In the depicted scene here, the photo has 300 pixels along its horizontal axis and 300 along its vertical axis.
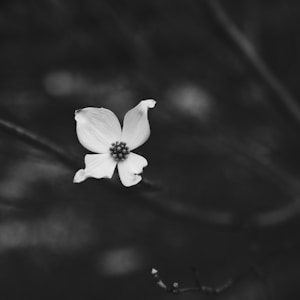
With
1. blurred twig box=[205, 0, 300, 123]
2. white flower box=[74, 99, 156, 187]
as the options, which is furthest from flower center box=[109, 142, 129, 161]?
blurred twig box=[205, 0, 300, 123]

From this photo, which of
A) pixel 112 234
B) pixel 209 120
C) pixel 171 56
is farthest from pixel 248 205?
pixel 171 56

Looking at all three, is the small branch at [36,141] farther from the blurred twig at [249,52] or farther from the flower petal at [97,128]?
the blurred twig at [249,52]

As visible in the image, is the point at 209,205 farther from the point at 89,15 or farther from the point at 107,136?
the point at 107,136

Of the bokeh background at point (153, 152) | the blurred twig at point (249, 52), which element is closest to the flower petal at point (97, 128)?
the blurred twig at point (249, 52)

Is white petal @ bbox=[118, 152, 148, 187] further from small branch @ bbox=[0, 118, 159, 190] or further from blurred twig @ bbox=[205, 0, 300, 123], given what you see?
blurred twig @ bbox=[205, 0, 300, 123]

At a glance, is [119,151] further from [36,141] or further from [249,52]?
[249,52]

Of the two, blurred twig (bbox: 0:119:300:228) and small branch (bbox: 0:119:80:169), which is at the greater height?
blurred twig (bbox: 0:119:300:228)

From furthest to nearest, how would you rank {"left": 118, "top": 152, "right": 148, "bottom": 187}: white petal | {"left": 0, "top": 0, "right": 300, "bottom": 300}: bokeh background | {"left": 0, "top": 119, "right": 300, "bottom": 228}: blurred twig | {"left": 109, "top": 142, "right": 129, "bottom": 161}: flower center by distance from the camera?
{"left": 0, "top": 0, "right": 300, "bottom": 300}: bokeh background < {"left": 0, "top": 119, "right": 300, "bottom": 228}: blurred twig < {"left": 109, "top": 142, "right": 129, "bottom": 161}: flower center < {"left": 118, "top": 152, "right": 148, "bottom": 187}: white petal
